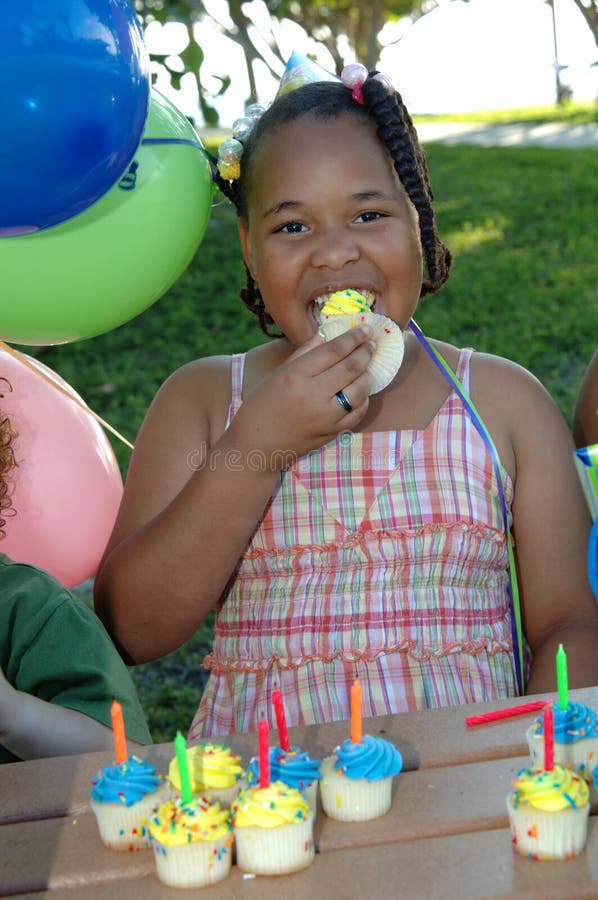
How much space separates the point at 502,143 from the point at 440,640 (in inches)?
369

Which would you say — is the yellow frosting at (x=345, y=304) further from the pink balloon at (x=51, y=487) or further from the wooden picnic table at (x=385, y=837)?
the wooden picnic table at (x=385, y=837)

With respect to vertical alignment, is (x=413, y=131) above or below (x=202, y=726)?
above

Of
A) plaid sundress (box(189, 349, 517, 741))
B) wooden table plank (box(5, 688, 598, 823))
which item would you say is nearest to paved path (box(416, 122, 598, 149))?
plaid sundress (box(189, 349, 517, 741))

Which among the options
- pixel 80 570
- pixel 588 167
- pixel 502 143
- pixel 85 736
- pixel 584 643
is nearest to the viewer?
pixel 85 736

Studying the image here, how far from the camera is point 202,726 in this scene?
2.24 metres

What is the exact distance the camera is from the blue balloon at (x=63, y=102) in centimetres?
160

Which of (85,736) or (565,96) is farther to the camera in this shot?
(565,96)

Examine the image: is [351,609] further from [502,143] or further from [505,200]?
[502,143]

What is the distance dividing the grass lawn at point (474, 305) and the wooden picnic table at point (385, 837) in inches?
133

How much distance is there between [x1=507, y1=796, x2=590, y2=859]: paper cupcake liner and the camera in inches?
47.6

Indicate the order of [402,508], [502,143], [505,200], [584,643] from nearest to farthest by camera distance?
[584,643] → [402,508] → [505,200] → [502,143]

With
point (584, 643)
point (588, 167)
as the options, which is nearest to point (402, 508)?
point (584, 643)

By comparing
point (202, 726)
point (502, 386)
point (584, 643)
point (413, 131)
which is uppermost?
point (413, 131)

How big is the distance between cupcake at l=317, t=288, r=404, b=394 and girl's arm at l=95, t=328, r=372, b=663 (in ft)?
0.15
